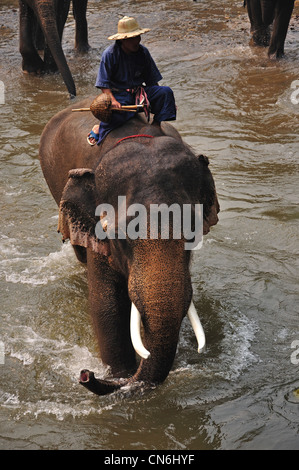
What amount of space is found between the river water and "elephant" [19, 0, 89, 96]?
389mm

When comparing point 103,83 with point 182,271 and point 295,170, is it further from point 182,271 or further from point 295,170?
point 295,170

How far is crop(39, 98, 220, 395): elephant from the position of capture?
126 inches

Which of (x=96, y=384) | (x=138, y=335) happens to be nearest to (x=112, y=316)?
(x=96, y=384)

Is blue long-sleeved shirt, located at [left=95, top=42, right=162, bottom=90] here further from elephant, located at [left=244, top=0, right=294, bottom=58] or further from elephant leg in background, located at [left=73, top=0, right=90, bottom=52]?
elephant leg in background, located at [left=73, top=0, right=90, bottom=52]

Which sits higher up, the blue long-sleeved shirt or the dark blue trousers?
the blue long-sleeved shirt

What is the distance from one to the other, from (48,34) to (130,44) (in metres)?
4.68

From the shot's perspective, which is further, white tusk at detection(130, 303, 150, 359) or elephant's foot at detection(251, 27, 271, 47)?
elephant's foot at detection(251, 27, 271, 47)

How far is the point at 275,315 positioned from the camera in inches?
180

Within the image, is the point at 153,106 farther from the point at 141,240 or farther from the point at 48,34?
the point at 48,34

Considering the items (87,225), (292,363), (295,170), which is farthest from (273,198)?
(87,225)

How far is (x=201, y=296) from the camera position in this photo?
15.8ft

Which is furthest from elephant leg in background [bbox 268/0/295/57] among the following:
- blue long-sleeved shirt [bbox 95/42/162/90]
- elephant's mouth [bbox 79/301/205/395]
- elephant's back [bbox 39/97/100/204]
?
elephant's mouth [bbox 79/301/205/395]

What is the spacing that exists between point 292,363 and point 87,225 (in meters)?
1.38

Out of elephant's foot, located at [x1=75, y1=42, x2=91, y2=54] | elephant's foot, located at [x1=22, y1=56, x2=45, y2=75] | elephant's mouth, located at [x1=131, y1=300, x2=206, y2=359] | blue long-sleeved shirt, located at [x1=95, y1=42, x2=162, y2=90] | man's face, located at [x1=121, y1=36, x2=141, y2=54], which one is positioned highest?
man's face, located at [x1=121, y1=36, x2=141, y2=54]
